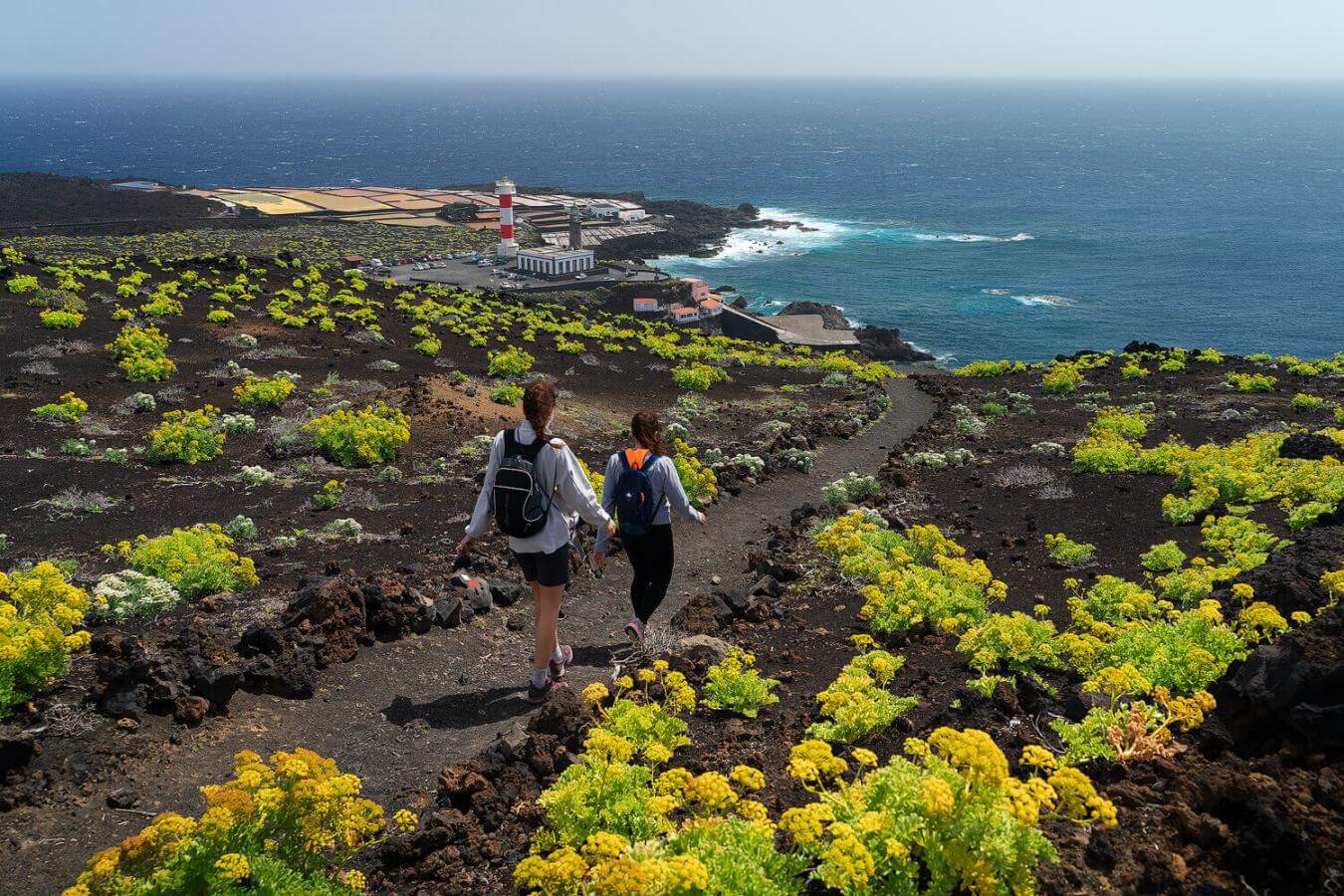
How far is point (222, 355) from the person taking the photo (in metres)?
22.0

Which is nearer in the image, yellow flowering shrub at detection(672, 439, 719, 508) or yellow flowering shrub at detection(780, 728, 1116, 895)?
yellow flowering shrub at detection(780, 728, 1116, 895)

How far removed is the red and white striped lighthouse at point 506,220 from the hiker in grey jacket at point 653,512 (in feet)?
248

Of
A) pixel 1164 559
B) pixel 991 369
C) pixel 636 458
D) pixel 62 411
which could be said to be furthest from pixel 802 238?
pixel 636 458

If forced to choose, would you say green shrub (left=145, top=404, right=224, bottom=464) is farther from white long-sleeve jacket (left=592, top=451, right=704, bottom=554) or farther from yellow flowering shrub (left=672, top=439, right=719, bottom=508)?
white long-sleeve jacket (left=592, top=451, right=704, bottom=554)

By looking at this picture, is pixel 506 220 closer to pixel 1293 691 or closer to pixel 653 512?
pixel 653 512

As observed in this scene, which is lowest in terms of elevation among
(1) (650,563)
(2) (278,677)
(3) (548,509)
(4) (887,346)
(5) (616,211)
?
(4) (887,346)

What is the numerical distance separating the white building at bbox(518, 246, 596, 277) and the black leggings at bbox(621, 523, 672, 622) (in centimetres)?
7365

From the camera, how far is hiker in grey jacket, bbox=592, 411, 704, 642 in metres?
7.97

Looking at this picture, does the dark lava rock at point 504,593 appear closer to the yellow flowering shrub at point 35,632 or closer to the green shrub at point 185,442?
→ the yellow flowering shrub at point 35,632

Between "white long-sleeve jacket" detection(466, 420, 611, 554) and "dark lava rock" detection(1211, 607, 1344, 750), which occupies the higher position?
"white long-sleeve jacket" detection(466, 420, 611, 554)

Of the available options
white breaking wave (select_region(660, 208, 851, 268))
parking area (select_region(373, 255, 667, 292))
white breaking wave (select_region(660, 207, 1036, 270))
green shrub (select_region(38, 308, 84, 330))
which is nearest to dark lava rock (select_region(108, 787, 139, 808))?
green shrub (select_region(38, 308, 84, 330))

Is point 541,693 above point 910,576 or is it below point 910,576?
below

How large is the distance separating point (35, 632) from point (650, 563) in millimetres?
4908

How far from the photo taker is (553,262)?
261 ft
